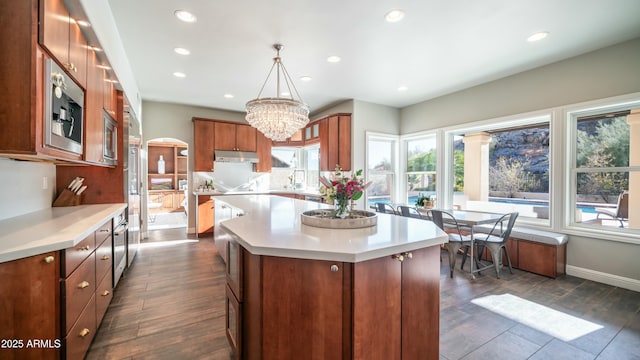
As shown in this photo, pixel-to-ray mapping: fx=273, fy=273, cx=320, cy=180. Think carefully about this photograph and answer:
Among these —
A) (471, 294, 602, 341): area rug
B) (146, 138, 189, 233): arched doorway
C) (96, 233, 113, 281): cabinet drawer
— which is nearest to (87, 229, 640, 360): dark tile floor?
(471, 294, 602, 341): area rug

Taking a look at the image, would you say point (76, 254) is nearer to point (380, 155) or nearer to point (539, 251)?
point (539, 251)

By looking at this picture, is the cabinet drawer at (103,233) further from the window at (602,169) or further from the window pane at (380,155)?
the window at (602,169)

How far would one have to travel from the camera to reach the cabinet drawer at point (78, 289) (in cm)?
149

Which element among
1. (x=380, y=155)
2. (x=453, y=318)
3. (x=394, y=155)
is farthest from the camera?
(x=394, y=155)

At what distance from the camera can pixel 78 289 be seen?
1657 mm

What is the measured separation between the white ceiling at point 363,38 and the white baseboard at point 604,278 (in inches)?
105

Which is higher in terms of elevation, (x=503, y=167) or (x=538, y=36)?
(x=538, y=36)

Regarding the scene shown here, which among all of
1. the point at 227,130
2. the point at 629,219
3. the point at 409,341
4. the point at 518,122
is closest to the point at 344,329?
the point at 409,341

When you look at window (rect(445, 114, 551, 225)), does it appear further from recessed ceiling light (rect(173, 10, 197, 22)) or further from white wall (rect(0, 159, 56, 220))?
white wall (rect(0, 159, 56, 220))

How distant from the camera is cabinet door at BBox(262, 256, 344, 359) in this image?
53.5 inches

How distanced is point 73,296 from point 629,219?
534cm

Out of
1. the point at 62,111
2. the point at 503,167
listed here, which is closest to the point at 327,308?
the point at 62,111

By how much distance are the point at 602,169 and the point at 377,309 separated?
3764 mm

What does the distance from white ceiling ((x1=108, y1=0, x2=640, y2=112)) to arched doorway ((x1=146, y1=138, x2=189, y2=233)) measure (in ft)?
16.0
